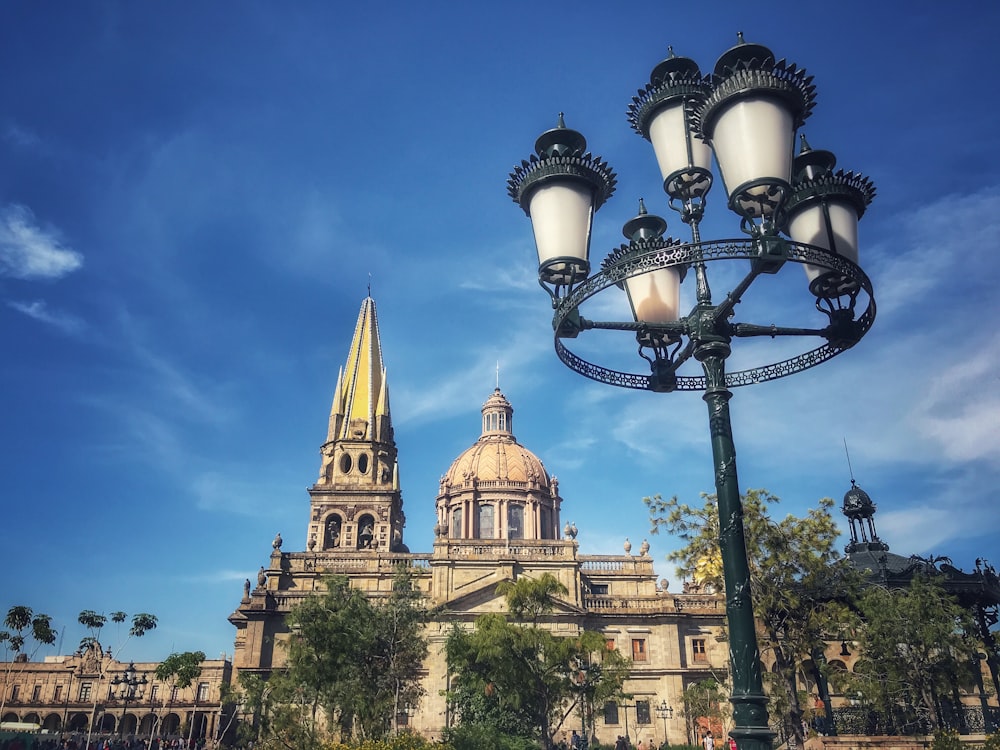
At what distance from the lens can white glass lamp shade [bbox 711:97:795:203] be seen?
20.5 ft

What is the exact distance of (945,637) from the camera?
22.0 meters

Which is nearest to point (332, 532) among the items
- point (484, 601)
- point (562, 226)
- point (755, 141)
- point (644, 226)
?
point (484, 601)

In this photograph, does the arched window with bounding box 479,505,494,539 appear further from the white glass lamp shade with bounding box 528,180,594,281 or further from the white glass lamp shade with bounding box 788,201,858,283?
the white glass lamp shade with bounding box 788,201,858,283

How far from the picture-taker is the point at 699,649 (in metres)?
45.0

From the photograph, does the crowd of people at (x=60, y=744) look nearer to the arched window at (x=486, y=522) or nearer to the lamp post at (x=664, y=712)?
the arched window at (x=486, y=522)

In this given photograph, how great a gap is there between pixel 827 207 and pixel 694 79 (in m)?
1.87

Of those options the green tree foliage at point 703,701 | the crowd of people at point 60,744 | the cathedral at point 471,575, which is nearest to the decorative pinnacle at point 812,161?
the crowd of people at point 60,744

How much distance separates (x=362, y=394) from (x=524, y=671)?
105 ft

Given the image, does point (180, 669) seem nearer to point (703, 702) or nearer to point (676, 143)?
point (703, 702)

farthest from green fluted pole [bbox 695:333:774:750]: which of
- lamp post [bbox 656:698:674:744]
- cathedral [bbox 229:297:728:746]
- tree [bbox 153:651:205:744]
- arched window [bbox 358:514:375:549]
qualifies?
tree [bbox 153:651:205:744]

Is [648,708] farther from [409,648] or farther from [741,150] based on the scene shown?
[741,150]

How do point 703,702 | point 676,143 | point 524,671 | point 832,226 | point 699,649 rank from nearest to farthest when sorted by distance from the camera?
point 832,226 < point 676,143 < point 524,671 < point 703,702 < point 699,649

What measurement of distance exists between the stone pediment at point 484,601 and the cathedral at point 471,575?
0.06 metres

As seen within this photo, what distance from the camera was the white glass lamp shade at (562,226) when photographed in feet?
24.7
